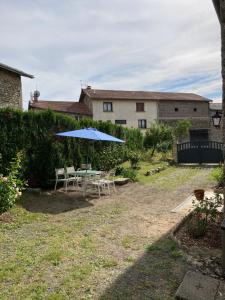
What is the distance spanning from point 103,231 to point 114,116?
3209 cm

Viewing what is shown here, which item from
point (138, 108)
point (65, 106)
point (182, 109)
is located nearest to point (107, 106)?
point (138, 108)

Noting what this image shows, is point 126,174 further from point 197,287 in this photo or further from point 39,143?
point 197,287

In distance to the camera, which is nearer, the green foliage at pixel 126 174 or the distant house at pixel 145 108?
the green foliage at pixel 126 174

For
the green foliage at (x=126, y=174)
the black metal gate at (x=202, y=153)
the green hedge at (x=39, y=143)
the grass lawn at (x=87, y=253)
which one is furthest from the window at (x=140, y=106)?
the grass lawn at (x=87, y=253)

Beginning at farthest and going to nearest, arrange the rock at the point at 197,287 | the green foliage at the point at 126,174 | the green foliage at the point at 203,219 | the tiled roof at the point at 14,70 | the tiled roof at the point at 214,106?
1. the tiled roof at the point at 214,106
2. the tiled roof at the point at 14,70
3. the green foliage at the point at 126,174
4. the green foliage at the point at 203,219
5. the rock at the point at 197,287

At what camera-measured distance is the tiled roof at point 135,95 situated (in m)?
37.4

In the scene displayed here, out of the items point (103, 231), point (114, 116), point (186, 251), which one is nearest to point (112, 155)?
point (103, 231)

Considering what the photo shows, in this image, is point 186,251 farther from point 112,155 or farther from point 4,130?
point 112,155

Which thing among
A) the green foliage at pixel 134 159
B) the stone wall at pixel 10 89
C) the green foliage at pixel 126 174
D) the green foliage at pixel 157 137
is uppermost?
the stone wall at pixel 10 89

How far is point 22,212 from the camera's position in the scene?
25.3 feet

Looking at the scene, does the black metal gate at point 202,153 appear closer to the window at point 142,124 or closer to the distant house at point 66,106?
the distant house at point 66,106

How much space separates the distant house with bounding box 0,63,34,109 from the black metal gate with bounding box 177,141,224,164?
1200 centimetres

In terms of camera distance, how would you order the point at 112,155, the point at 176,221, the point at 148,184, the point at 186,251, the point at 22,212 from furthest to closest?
the point at 112,155 → the point at 148,184 → the point at 22,212 → the point at 176,221 → the point at 186,251

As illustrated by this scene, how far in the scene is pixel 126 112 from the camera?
3878 cm
